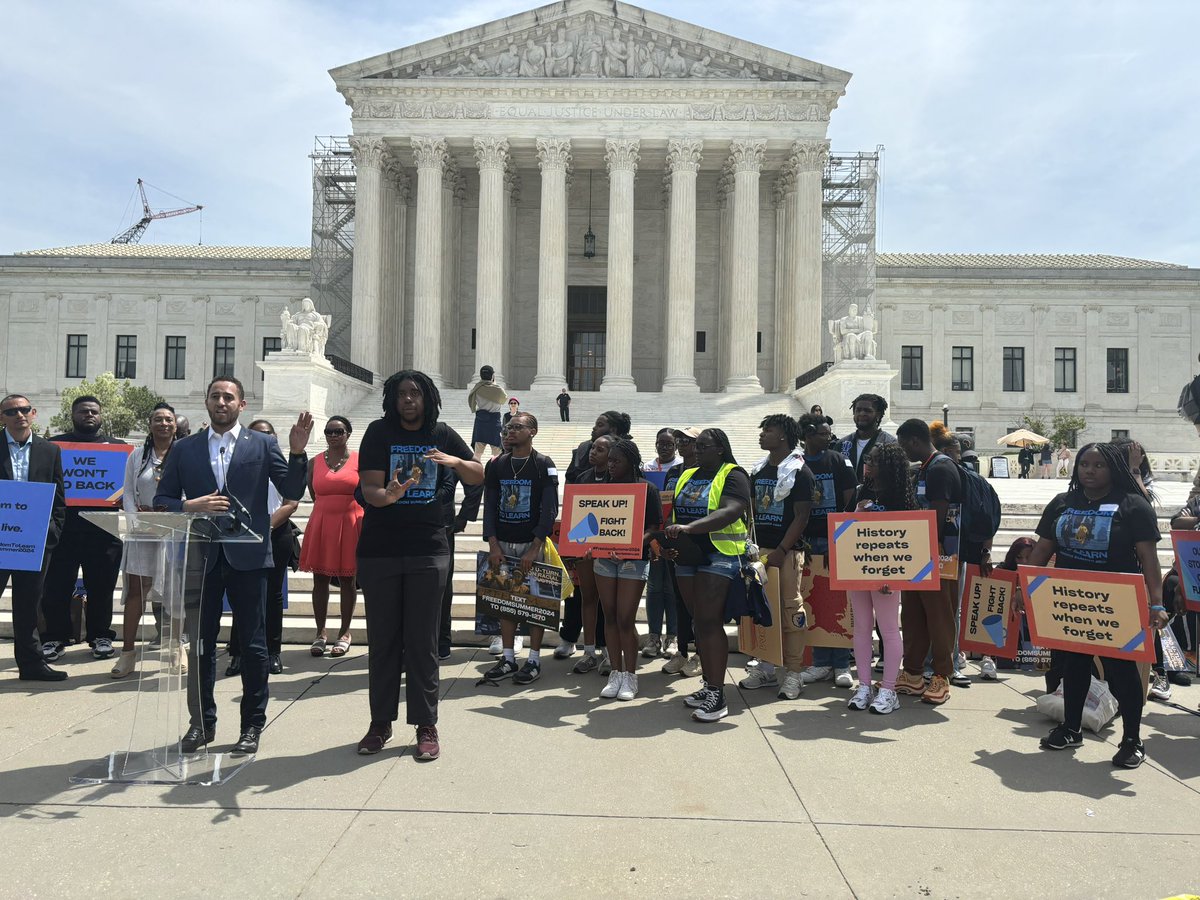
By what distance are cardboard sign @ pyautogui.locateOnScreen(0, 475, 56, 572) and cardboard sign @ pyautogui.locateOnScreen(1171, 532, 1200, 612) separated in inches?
344

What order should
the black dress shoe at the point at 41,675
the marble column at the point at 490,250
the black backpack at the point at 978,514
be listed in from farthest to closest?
the marble column at the point at 490,250
the black backpack at the point at 978,514
the black dress shoe at the point at 41,675

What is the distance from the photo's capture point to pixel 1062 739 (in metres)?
5.49

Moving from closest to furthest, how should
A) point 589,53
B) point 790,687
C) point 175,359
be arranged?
A: point 790,687, point 589,53, point 175,359

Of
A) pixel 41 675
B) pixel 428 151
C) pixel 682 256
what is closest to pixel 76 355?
pixel 428 151

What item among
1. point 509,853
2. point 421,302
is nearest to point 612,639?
point 509,853

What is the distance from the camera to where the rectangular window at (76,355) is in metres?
45.2

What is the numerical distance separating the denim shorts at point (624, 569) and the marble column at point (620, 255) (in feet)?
84.9

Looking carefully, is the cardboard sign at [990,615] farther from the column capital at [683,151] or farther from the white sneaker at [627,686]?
the column capital at [683,151]

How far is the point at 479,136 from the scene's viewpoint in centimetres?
3294

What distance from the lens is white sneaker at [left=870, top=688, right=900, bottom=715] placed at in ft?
20.6

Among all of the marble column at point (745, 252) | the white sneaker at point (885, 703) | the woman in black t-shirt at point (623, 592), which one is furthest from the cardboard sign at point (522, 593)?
the marble column at point (745, 252)

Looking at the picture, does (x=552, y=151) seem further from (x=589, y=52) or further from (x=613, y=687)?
(x=613, y=687)

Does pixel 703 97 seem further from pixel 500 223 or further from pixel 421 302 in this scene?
pixel 421 302

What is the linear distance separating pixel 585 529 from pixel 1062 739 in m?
3.54
